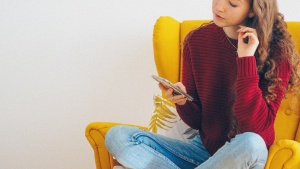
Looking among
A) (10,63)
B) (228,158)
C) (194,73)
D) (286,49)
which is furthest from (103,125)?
(10,63)

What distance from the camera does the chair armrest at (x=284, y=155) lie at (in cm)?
109

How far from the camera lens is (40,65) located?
2010 millimetres

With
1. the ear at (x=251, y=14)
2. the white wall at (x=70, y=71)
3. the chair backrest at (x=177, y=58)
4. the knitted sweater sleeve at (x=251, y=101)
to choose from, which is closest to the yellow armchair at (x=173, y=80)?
the chair backrest at (x=177, y=58)

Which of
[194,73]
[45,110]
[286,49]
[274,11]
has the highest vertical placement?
[274,11]

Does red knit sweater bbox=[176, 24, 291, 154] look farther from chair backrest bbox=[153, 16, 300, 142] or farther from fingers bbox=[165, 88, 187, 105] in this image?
chair backrest bbox=[153, 16, 300, 142]

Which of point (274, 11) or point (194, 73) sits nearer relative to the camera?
point (274, 11)

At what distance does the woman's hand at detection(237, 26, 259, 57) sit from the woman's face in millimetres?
43

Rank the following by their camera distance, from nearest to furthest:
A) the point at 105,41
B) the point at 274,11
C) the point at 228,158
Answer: the point at 228,158
the point at 274,11
the point at 105,41

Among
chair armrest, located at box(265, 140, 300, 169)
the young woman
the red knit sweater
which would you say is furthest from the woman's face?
chair armrest, located at box(265, 140, 300, 169)

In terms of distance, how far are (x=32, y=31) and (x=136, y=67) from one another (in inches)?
21.6

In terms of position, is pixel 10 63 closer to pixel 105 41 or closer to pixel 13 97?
pixel 13 97

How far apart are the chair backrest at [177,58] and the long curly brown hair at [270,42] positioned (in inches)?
9.9

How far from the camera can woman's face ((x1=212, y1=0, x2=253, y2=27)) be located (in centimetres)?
119

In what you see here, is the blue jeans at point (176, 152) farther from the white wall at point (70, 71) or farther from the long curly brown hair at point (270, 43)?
the white wall at point (70, 71)
